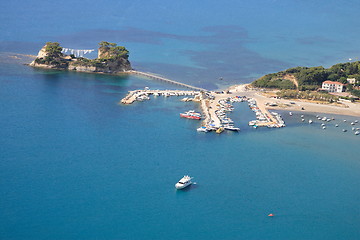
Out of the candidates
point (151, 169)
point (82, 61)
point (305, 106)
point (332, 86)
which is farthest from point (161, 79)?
point (151, 169)

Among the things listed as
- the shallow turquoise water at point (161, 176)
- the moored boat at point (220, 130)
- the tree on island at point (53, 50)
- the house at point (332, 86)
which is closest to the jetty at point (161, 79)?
the tree on island at point (53, 50)

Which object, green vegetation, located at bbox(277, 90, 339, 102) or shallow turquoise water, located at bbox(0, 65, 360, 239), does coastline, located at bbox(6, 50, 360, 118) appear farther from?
shallow turquoise water, located at bbox(0, 65, 360, 239)

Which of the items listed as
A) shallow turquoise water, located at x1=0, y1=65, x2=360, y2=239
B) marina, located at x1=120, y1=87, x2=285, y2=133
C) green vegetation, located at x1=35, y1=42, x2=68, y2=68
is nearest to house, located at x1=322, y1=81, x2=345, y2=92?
marina, located at x1=120, y1=87, x2=285, y2=133

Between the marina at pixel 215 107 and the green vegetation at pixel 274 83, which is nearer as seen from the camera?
the marina at pixel 215 107

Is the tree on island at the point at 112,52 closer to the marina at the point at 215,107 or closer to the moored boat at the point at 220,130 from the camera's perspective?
the marina at the point at 215,107

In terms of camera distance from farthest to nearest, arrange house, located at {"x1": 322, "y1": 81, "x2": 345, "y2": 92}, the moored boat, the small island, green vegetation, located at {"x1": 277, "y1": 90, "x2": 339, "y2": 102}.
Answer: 1. the small island
2. house, located at {"x1": 322, "y1": 81, "x2": 345, "y2": 92}
3. green vegetation, located at {"x1": 277, "y1": 90, "x2": 339, "y2": 102}
4. the moored boat
